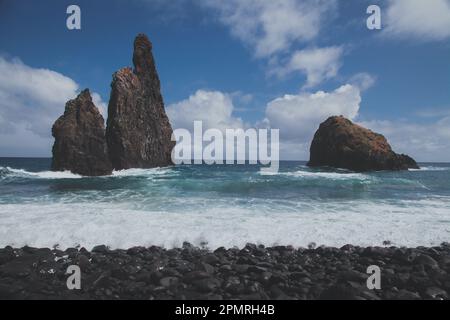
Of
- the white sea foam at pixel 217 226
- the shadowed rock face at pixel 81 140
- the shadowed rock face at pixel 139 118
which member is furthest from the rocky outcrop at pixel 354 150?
the white sea foam at pixel 217 226

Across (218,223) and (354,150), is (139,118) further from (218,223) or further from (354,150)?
(218,223)

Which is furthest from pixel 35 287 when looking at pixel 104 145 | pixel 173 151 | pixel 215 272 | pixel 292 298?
pixel 173 151

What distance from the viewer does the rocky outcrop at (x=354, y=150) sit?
58531 mm

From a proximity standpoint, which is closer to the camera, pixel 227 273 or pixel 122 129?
pixel 227 273

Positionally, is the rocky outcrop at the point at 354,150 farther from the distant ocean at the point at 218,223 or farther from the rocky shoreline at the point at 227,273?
the rocky shoreline at the point at 227,273

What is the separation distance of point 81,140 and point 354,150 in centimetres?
4834

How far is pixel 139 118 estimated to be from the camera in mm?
57344

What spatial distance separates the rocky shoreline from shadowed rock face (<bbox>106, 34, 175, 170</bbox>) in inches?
1813

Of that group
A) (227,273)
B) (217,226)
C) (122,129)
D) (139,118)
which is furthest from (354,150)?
(227,273)

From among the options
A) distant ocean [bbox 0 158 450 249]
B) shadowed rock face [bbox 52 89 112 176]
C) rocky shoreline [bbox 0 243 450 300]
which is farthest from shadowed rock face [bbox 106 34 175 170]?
rocky shoreline [bbox 0 243 450 300]

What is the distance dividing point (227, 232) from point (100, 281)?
4.34 metres

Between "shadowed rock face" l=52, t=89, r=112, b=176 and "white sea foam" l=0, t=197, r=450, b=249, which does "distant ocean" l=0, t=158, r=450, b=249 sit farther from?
"shadowed rock face" l=52, t=89, r=112, b=176
